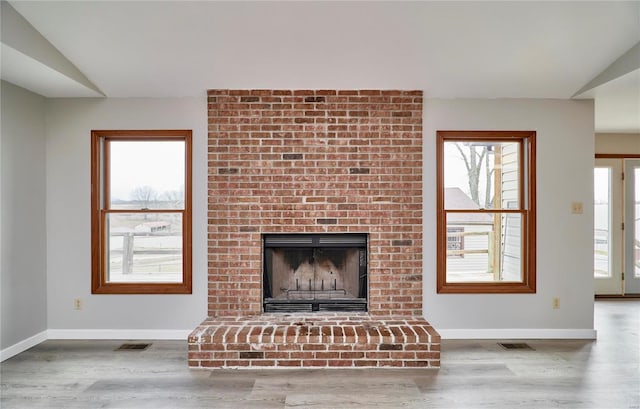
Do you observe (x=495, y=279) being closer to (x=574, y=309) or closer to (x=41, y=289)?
(x=574, y=309)

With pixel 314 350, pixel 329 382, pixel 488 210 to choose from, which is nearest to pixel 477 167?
pixel 488 210

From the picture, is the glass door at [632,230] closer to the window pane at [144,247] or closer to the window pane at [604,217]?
the window pane at [604,217]

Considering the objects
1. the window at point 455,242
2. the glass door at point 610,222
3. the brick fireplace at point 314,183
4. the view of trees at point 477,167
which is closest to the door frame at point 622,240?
the glass door at point 610,222

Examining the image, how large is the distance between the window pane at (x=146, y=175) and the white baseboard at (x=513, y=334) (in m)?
2.93

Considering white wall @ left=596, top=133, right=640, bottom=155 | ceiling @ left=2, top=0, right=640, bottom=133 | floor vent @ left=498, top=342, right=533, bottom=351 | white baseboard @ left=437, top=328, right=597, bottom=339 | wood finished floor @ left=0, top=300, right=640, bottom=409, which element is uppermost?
ceiling @ left=2, top=0, right=640, bottom=133

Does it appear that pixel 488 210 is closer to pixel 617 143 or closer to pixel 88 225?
pixel 617 143

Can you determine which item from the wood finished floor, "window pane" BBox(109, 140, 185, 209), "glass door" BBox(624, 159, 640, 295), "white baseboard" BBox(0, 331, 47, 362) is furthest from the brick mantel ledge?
"glass door" BBox(624, 159, 640, 295)

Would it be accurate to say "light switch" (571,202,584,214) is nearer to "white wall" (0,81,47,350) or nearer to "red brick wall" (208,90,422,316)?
"red brick wall" (208,90,422,316)

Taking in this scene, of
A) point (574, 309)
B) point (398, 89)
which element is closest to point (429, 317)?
point (574, 309)

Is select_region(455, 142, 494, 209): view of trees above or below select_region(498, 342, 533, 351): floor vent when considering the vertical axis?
above

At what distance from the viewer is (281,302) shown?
3.85 meters

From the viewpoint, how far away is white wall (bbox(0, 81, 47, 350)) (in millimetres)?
3340

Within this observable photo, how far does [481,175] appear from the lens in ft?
13.1

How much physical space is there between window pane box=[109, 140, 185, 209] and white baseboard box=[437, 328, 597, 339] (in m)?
2.93
